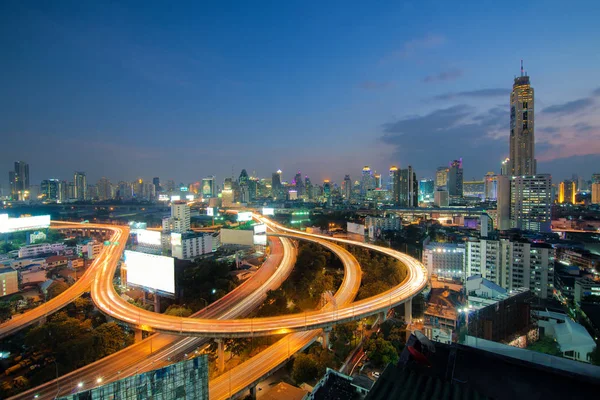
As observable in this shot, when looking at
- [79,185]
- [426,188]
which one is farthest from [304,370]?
[426,188]

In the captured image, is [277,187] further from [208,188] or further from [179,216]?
[179,216]

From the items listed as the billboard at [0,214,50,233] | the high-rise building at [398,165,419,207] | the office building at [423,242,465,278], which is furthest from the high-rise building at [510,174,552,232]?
the billboard at [0,214,50,233]

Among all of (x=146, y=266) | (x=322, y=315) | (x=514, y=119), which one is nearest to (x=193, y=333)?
(x=322, y=315)

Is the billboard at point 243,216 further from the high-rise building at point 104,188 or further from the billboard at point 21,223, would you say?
the high-rise building at point 104,188

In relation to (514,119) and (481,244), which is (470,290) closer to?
(481,244)

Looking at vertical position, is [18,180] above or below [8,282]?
above

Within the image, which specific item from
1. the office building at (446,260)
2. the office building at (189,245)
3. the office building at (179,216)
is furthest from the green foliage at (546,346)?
the office building at (179,216)

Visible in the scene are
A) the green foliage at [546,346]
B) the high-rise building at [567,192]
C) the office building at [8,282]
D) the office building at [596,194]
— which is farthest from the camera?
the high-rise building at [567,192]
